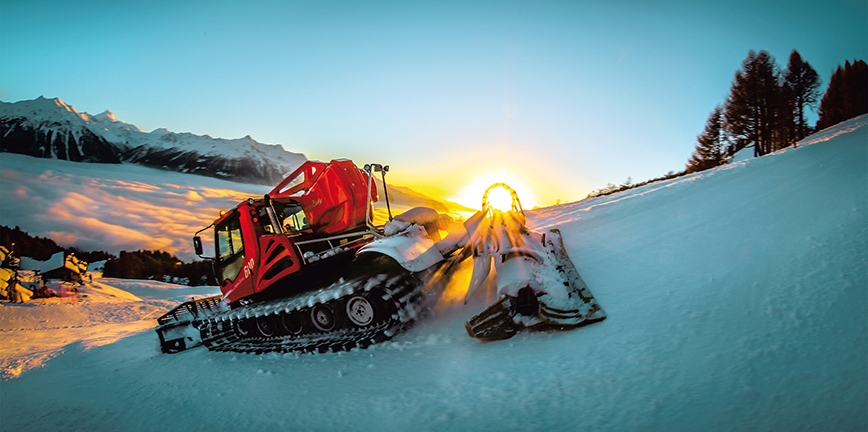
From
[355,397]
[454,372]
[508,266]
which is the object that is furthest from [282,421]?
[508,266]

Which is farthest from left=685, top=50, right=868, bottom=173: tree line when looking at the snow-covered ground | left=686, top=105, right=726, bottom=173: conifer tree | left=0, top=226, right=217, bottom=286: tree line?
left=0, top=226, right=217, bottom=286: tree line

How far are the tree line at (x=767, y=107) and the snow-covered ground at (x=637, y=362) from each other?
95.1ft

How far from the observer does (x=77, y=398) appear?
463 centimetres

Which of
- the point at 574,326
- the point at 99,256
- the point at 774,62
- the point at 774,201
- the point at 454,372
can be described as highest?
the point at 774,62

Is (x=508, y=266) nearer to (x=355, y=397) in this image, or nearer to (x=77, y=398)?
(x=355, y=397)

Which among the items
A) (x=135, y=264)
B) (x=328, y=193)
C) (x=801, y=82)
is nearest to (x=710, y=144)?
(x=801, y=82)

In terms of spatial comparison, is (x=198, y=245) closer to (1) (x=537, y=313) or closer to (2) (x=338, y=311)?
(2) (x=338, y=311)

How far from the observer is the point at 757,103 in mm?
28750

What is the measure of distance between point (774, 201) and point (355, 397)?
5.87 m


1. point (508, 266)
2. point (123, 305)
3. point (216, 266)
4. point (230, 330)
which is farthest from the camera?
point (123, 305)

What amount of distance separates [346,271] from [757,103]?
118 ft

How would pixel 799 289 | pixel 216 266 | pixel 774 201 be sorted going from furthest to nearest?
pixel 216 266 < pixel 774 201 < pixel 799 289

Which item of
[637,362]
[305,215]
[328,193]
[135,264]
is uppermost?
[328,193]

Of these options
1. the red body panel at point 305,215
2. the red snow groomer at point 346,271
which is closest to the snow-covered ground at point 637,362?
the red snow groomer at point 346,271
